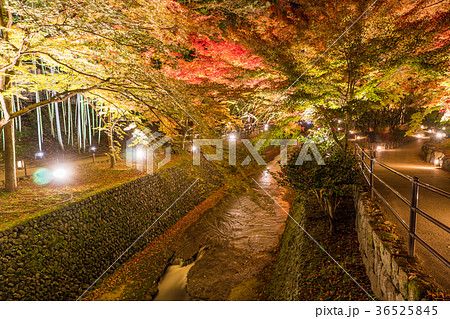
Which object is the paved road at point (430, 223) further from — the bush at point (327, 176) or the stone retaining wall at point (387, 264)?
the bush at point (327, 176)

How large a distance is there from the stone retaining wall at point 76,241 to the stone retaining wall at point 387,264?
2.80 metres

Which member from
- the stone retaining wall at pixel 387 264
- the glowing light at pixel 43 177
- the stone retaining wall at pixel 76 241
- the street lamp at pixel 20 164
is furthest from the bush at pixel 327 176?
the street lamp at pixel 20 164

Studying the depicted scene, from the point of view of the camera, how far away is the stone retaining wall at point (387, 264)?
224 centimetres

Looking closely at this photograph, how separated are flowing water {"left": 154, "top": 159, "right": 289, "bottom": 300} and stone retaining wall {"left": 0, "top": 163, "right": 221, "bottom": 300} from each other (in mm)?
1813

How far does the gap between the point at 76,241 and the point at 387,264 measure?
7367 mm

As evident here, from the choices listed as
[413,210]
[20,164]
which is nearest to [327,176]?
[413,210]

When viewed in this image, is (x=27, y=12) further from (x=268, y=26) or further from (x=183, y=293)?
(x=183, y=293)

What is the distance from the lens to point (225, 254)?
7.37 m

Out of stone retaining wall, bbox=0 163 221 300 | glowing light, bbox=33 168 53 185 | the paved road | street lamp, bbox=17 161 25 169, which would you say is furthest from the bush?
street lamp, bbox=17 161 25 169

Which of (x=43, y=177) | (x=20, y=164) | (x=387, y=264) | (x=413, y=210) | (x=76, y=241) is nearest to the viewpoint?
(x=413, y=210)

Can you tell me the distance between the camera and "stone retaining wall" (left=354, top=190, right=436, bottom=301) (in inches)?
88.0

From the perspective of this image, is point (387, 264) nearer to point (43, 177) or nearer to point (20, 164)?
point (43, 177)

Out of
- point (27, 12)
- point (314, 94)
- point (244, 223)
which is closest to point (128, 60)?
point (27, 12)

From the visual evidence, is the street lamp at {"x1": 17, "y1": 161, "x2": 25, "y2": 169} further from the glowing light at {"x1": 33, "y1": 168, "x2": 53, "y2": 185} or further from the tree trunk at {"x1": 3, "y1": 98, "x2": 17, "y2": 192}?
the tree trunk at {"x1": 3, "y1": 98, "x2": 17, "y2": 192}
